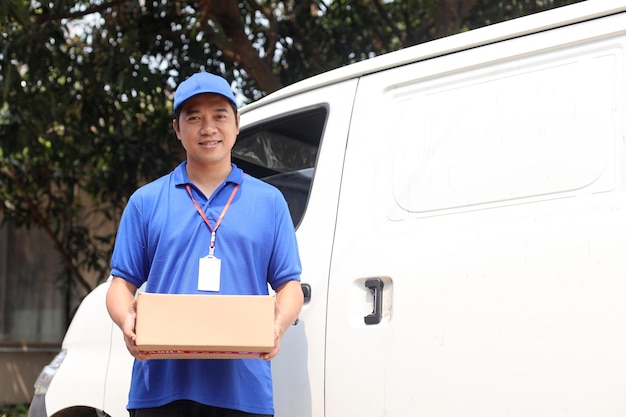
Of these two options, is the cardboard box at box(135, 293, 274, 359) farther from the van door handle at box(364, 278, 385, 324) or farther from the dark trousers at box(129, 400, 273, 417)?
the van door handle at box(364, 278, 385, 324)

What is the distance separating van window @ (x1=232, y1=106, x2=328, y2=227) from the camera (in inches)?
135

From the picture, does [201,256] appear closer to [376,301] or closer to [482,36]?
[376,301]

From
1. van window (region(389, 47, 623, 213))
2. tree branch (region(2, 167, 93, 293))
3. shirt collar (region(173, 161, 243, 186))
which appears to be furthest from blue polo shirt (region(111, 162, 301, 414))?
tree branch (region(2, 167, 93, 293))

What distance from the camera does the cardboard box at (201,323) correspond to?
2393mm

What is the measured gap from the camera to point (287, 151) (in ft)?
11.8

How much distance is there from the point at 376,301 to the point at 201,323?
2.30 feet

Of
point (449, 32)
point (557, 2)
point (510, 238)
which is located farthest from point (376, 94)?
point (557, 2)

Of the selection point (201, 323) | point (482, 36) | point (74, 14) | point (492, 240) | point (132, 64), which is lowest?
point (201, 323)

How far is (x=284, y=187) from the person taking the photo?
11.6ft

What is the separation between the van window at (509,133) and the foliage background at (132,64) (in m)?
3.13

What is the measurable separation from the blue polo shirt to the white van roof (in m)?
0.76

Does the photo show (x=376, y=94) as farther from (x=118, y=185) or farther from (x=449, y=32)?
(x=118, y=185)

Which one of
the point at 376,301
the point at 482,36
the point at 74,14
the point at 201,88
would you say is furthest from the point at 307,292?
the point at 74,14

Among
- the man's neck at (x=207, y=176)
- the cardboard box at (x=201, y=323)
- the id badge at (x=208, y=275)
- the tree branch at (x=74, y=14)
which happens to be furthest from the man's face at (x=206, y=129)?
the tree branch at (x=74, y=14)
